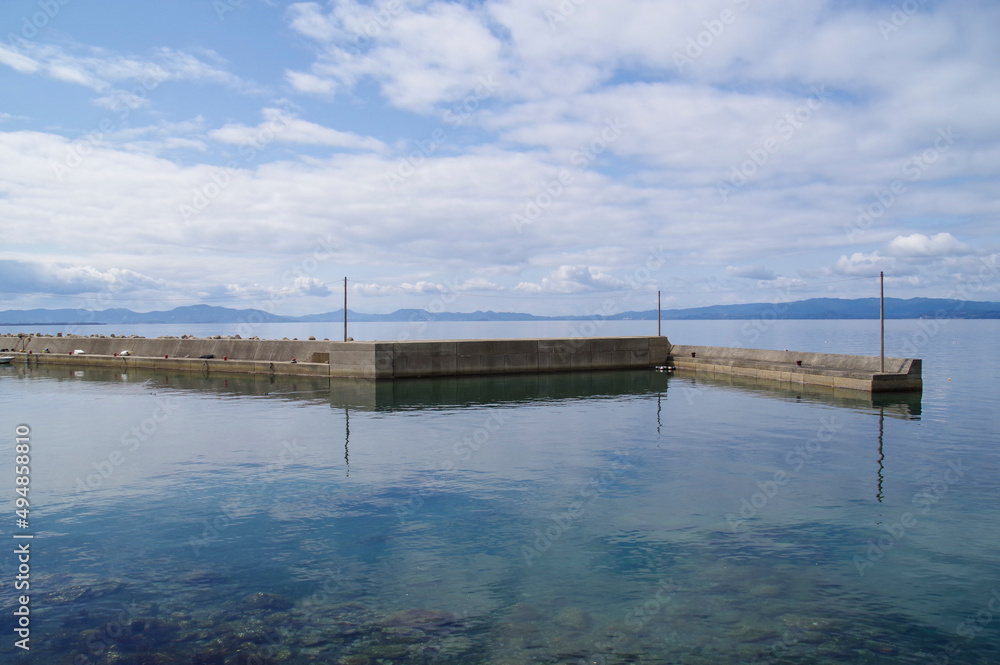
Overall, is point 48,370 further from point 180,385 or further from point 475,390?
point 475,390

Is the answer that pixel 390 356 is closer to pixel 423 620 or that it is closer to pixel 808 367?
pixel 808 367

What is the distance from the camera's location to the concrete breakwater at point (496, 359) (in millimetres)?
33625

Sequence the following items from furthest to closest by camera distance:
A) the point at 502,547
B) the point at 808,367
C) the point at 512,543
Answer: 1. the point at 808,367
2. the point at 512,543
3. the point at 502,547

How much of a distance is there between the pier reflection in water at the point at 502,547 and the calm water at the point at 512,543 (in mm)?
47

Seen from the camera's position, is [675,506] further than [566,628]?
Yes

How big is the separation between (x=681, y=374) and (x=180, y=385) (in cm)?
3039

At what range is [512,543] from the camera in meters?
10.8

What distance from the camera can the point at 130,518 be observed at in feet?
39.9

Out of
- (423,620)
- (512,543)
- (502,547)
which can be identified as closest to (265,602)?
(423,620)

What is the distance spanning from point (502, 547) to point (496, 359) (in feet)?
102

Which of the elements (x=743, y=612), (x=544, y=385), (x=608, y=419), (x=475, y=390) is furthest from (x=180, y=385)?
(x=743, y=612)

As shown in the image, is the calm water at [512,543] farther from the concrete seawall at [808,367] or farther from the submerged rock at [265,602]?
the concrete seawall at [808,367]

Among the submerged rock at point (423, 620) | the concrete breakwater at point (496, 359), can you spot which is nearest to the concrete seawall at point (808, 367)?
the concrete breakwater at point (496, 359)

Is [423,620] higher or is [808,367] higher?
[808,367]
